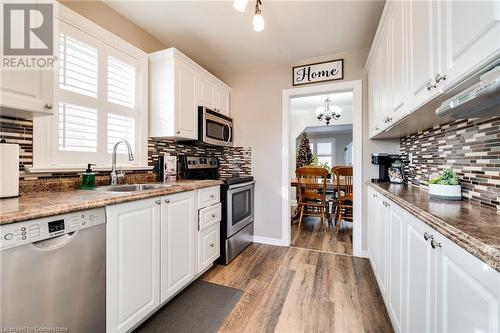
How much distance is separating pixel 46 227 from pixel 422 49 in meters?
1.93

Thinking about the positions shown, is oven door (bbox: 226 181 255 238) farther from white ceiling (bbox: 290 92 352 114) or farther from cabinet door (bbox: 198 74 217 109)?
white ceiling (bbox: 290 92 352 114)

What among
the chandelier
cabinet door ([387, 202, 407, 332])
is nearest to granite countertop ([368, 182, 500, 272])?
cabinet door ([387, 202, 407, 332])

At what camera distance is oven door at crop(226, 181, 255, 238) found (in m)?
2.44

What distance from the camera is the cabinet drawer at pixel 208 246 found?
2008 mm

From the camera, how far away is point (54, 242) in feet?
3.16

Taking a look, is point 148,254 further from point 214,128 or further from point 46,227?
point 214,128

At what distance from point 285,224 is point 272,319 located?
1.45m

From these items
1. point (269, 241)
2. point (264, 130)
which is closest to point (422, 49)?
point (264, 130)

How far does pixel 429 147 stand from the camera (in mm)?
1747

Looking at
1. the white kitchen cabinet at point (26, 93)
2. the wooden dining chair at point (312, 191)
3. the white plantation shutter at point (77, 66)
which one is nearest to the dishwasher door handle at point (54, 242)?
the white kitchen cabinet at point (26, 93)

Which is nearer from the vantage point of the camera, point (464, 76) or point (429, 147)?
point (464, 76)

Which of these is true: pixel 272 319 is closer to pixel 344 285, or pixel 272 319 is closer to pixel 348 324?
pixel 348 324

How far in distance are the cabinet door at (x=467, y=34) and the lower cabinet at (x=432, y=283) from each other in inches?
23.2

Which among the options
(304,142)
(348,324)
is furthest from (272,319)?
(304,142)
